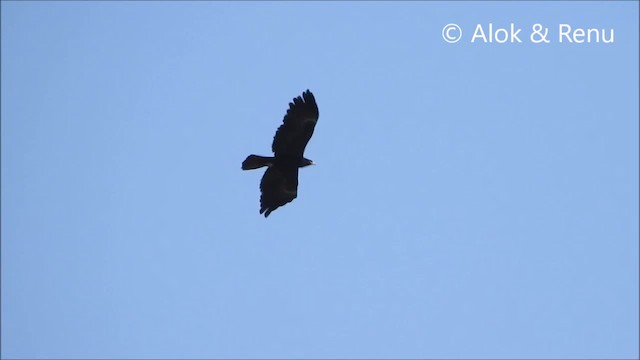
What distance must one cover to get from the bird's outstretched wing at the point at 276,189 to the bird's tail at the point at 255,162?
57 centimetres

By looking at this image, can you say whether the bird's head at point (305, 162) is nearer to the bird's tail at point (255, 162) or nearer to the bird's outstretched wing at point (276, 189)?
the bird's outstretched wing at point (276, 189)

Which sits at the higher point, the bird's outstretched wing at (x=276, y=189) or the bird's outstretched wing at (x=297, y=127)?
the bird's outstretched wing at (x=297, y=127)

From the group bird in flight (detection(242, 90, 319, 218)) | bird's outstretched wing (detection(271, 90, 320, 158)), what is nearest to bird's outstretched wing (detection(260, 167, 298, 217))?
bird in flight (detection(242, 90, 319, 218))

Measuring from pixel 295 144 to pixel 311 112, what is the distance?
3.10 feet

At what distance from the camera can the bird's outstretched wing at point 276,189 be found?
31062 mm

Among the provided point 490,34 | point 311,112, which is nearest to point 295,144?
point 311,112

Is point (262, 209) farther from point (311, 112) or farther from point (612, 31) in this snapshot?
point (612, 31)

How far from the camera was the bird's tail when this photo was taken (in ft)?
98.8

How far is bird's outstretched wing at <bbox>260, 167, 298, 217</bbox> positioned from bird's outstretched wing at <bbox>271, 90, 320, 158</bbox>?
0.52m

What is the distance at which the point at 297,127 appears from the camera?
99.7 feet

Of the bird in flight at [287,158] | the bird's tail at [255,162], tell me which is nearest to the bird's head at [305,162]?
the bird in flight at [287,158]

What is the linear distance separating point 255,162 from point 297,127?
3.88ft

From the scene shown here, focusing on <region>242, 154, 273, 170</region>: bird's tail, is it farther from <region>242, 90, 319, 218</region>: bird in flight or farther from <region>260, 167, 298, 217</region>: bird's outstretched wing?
<region>260, 167, 298, 217</region>: bird's outstretched wing

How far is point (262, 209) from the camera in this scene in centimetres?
3120
